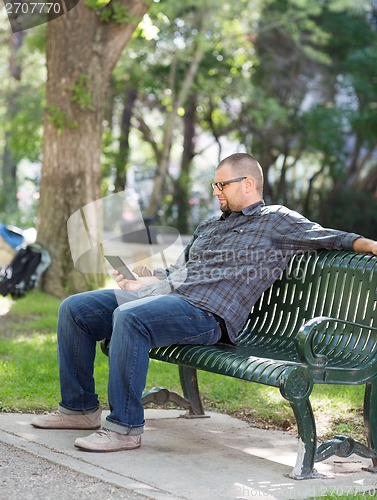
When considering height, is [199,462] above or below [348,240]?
below

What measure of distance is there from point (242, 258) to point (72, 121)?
5705 millimetres

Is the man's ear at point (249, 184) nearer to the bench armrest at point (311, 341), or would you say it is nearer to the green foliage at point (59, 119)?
the bench armrest at point (311, 341)

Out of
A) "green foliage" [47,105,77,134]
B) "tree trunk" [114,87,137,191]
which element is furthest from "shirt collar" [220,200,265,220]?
"tree trunk" [114,87,137,191]

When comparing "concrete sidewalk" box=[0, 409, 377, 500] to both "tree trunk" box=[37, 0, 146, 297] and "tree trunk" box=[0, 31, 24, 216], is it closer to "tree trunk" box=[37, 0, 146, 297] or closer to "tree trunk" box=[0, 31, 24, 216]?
"tree trunk" box=[37, 0, 146, 297]

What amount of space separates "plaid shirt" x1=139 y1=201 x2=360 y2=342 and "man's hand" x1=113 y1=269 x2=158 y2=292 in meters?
0.04

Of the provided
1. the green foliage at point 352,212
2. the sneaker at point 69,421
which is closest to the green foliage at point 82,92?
the sneaker at point 69,421

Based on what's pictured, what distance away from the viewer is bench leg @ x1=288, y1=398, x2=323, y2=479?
4.31m

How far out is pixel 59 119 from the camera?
401 inches

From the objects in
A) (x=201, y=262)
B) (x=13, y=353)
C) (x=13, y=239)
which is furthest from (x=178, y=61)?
(x=201, y=262)

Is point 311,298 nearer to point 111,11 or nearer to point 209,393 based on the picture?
point 209,393

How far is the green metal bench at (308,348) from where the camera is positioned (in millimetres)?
4324

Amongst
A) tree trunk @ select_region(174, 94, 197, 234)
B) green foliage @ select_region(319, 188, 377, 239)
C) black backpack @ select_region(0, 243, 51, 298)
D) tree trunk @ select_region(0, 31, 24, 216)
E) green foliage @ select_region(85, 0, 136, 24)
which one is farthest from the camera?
tree trunk @ select_region(0, 31, 24, 216)

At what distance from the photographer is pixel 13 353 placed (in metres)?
7.30

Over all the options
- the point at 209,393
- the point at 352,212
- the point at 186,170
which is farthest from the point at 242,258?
the point at 352,212
